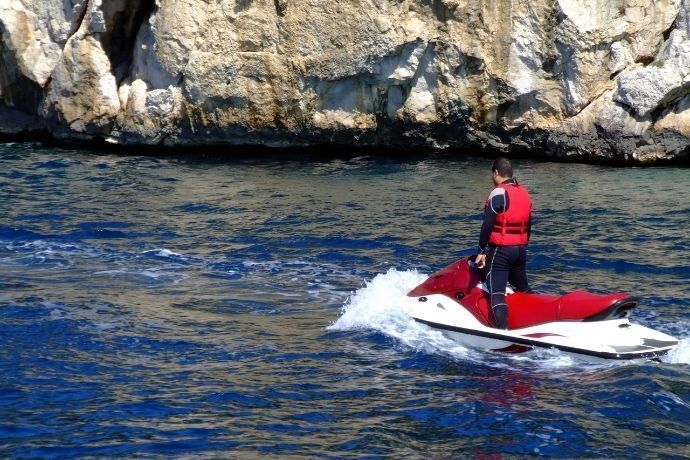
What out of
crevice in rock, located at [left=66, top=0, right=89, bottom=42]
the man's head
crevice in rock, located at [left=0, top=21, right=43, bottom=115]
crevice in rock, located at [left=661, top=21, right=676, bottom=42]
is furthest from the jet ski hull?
crevice in rock, located at [left=0, top=21, right=43, bottom=115]

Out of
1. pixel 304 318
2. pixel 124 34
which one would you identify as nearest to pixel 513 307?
pixel 304 318

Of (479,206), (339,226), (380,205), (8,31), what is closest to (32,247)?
(339,226)

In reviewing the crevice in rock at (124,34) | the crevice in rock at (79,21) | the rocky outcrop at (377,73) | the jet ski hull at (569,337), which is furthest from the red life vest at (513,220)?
the crevice in rock at (79,21)

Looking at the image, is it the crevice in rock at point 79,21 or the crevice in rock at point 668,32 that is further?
the crevice in rock at point 79,21

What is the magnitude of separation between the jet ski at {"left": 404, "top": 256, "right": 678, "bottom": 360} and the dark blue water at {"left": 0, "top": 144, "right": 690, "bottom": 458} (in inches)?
6.4

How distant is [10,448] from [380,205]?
33.3 ft

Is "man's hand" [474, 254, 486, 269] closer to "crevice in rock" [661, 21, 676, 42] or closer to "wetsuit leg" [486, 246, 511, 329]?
"wetsuit leg" [486, 246, 511, 329]

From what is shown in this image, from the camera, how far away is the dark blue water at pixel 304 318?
782 centimetres

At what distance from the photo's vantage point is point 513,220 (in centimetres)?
973

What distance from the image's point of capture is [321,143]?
22203 millimetres

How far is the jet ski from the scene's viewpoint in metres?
9.22

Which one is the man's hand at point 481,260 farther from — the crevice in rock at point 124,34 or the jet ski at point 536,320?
the crevice in rock at point 124,34

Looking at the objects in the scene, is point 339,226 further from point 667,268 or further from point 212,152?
point 212,152

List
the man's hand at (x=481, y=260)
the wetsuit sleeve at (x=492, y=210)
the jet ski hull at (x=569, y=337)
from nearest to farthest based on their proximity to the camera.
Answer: the jet ski hull at (x=569, y=337) → the wetsuit sleeve at (x=492, y=210) → the man's hand at (x=481, y=260)
